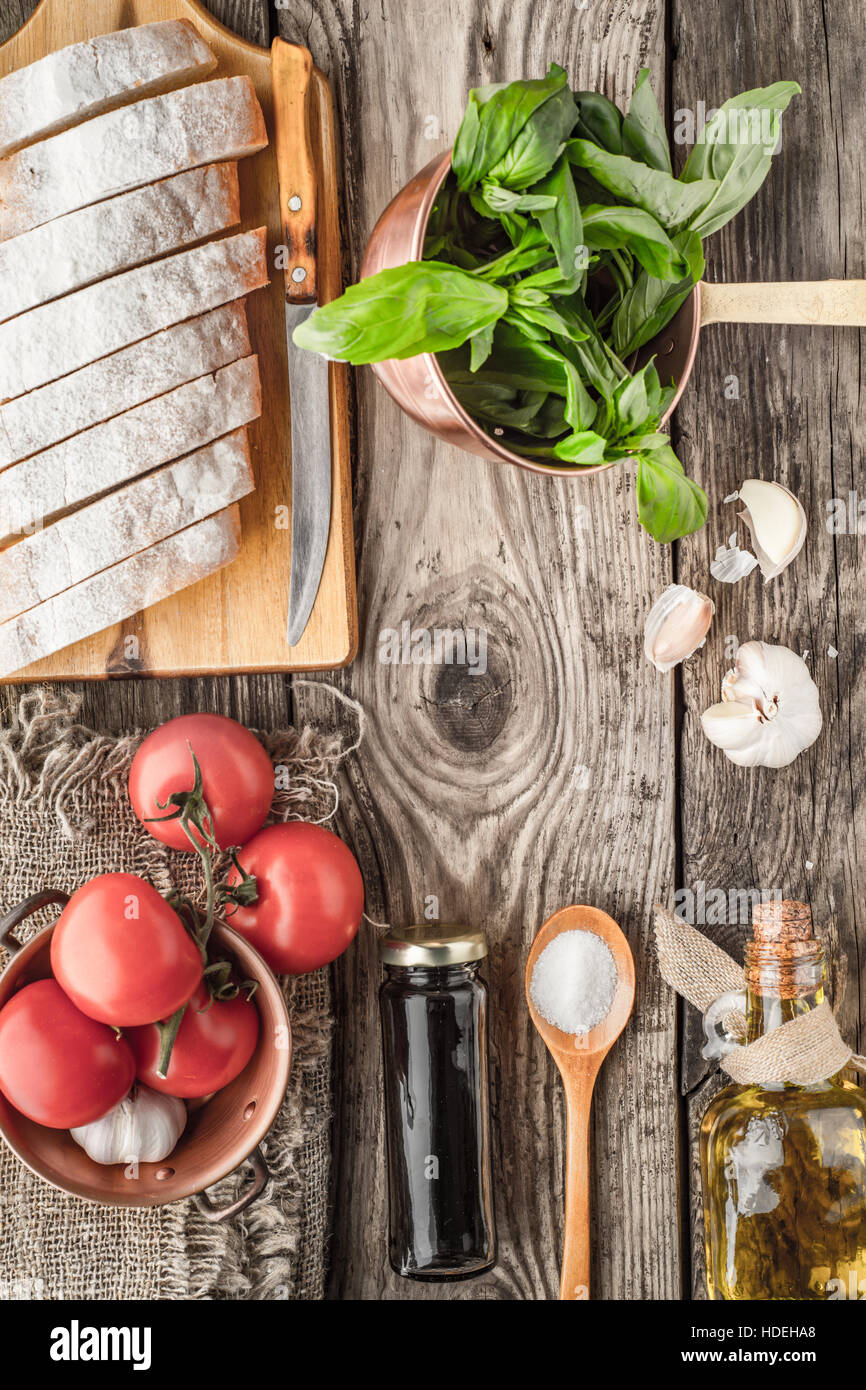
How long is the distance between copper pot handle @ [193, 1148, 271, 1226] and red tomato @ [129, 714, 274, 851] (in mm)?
290

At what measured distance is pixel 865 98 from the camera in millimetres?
1068

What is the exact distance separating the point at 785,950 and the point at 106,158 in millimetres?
908

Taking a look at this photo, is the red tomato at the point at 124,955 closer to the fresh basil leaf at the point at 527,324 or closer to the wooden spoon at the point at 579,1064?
the wooden spoon at the point at 579,1064

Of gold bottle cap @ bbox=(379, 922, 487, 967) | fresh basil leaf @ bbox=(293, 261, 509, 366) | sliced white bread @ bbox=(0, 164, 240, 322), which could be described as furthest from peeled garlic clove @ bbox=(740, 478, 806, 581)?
sliced white bread @ bbox=(0, 164, 240, 322)

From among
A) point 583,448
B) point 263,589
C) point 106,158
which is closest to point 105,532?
point 263,589

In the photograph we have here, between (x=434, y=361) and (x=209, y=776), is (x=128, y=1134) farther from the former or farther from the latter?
(x=434, y=361)

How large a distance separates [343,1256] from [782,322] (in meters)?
1.04

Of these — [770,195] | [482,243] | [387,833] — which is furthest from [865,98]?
[387,833]

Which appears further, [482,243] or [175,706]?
[175,706]

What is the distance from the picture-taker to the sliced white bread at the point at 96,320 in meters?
0.91

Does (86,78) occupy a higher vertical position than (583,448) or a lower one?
higher

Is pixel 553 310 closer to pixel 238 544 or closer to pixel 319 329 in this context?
pixel 319 329

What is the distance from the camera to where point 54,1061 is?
33.2 inches

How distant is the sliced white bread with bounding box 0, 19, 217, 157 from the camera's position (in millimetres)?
896
